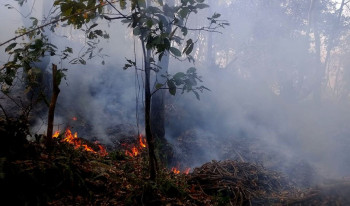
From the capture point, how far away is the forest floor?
7.57ft

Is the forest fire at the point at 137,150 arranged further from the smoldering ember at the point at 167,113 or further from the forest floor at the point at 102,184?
the forest floor at the point at 102,184

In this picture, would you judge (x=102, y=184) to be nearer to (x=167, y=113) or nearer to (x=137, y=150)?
(x=137, y=150)

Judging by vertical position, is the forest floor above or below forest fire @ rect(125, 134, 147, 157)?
below

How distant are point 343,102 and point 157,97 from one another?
23.0 metres

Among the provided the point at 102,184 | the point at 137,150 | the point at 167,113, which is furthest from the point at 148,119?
the point at 167,113

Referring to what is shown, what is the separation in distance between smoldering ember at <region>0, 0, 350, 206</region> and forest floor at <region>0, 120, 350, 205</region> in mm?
14

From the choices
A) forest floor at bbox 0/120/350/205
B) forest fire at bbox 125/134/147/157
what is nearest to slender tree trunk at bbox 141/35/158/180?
forest floor at bbox 0/120/350/205

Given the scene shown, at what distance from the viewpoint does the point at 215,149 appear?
10.3 metres

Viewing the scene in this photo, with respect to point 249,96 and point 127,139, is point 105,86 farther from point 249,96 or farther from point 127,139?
point 249,96

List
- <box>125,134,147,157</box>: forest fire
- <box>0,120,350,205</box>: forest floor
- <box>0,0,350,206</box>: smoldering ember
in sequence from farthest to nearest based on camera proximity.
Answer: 1. <box>125,134,147,157</box>: forest fire
2. <box>0,0,350,206</box>: smoldering ember
3. <box>0,120,350,205</box>: forest floor

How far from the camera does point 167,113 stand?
1154 centimetres

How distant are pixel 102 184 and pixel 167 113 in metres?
8.65

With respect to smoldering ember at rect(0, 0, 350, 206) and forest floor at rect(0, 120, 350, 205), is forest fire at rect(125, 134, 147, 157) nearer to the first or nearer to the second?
smoldering ember at rect(0, 0, 350, 206)

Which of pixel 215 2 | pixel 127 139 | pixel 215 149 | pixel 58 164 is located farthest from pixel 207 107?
pixel 215 2
